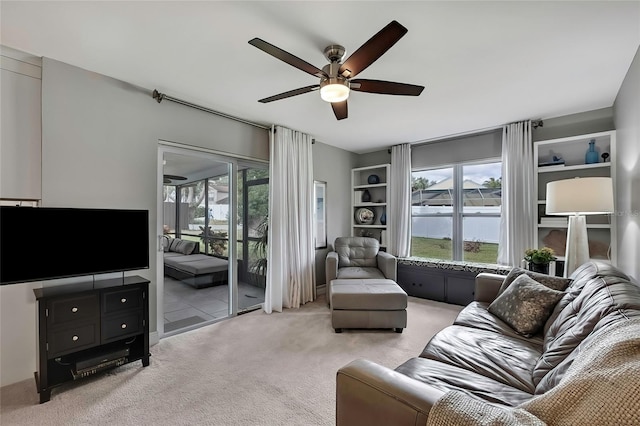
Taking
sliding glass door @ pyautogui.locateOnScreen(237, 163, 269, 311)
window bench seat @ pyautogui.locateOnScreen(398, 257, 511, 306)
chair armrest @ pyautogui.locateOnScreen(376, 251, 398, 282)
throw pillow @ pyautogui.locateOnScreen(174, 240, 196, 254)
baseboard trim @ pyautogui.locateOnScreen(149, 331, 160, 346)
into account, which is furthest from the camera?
chair armrest @ pyautogui.locateOnScreen(376, 251, 398, 282)

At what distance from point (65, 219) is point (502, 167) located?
4796 mm

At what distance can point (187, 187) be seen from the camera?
320cm

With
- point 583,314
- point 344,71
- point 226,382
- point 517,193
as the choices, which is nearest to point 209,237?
point 226,382

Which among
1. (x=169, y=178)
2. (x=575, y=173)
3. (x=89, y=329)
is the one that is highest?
(x=575, y=173)

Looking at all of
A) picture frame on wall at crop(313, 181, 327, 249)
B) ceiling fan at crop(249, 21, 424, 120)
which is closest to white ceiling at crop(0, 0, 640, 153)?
ceiling fan at crop(249, 21, 424, 120)

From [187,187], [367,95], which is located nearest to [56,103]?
[187,187]

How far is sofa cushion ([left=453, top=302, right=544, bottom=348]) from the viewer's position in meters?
1.91

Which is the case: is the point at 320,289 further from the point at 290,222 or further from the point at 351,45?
the point at 351,45

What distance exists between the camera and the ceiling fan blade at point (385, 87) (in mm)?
1974

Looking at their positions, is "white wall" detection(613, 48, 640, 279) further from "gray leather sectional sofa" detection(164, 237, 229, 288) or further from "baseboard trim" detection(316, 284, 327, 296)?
"gray leather sectional sofa" detection(164, 237, 229, 288)

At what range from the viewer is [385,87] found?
2031 millimetres

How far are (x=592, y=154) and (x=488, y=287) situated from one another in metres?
2.10

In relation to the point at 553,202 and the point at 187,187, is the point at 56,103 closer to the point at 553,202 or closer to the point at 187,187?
the point at 187,187

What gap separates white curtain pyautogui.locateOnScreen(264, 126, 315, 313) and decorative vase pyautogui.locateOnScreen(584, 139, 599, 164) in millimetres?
3375
